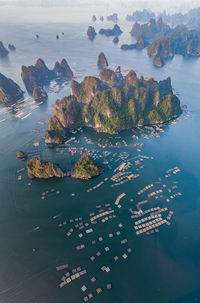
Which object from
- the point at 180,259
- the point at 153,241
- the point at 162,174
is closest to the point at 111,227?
the point at 153,241

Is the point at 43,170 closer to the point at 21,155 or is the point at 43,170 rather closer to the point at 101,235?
the point at 21,155

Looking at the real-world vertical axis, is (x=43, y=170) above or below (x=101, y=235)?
above

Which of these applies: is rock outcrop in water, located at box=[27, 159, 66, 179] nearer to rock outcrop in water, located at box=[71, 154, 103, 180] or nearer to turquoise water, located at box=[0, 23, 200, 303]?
turquoise water, located at box=[0, 23, 200, 303]

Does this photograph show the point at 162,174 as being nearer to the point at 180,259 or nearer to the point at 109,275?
the point at 180,259

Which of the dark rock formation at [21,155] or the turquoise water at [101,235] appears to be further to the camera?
the dark rock formation at [21,155]

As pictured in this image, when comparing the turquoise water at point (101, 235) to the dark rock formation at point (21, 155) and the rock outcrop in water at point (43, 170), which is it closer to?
the dark rock formation at point (21, 155)

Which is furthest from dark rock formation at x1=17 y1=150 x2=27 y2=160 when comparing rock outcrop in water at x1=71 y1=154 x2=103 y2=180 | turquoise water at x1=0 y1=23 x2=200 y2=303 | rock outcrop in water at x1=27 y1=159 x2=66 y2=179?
rock outcrop in water at x1=71 y1=154 x2=103 y2=180

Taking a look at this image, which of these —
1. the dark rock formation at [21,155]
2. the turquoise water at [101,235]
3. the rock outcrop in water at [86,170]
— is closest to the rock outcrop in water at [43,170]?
the turquoise water at [101,235]

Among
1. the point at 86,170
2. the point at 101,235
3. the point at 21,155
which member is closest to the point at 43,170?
the point at 86,170
